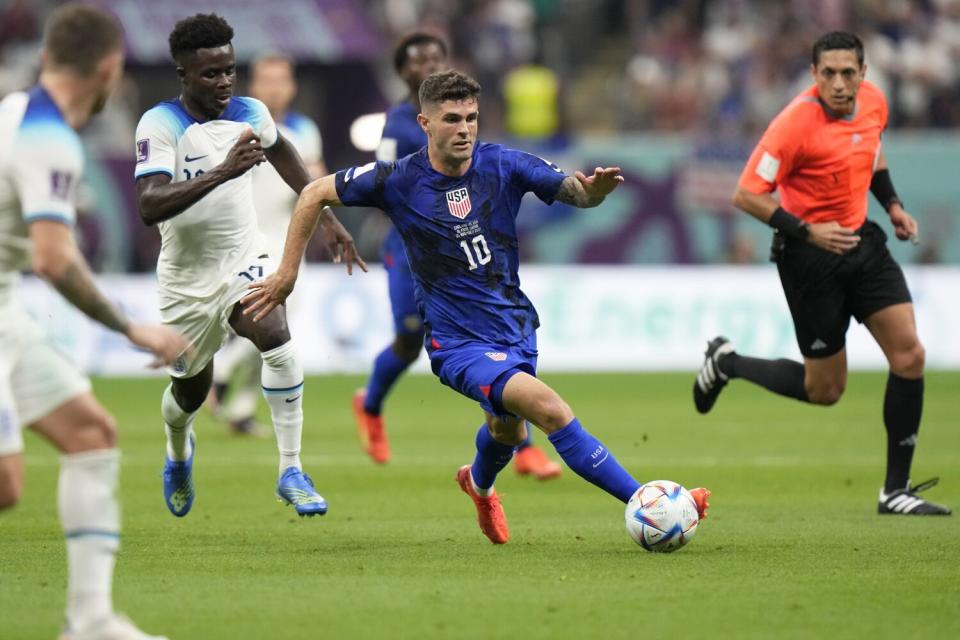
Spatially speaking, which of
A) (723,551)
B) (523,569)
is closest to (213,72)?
(523,569)

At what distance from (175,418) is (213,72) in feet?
6.41

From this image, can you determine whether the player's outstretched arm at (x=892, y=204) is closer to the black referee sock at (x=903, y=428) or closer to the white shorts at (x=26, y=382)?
the black referee sock at (x=903, y=428)

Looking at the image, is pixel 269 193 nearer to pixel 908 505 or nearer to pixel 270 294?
pixel 270 294

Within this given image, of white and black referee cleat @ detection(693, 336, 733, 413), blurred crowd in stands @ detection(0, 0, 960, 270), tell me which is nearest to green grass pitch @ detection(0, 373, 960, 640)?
white and black referee cleat @ detection(693, 336, 733, 413)

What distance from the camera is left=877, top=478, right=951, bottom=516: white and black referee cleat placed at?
8773 millimetres

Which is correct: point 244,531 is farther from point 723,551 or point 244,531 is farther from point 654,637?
point 654,637

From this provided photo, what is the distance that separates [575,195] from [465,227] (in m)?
0.57

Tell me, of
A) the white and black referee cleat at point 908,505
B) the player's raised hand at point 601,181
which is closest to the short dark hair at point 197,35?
the player's raised hand at point 601,181

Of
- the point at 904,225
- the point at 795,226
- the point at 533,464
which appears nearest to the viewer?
the point at 795,226

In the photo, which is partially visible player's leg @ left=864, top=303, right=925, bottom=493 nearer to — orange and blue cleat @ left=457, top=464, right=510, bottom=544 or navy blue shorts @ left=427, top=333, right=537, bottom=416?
navy blue shorts @ left=427, top=333, right=537, bottom=416

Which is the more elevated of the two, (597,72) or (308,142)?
(308,142)

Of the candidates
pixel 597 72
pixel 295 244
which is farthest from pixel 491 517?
pixel 597 72

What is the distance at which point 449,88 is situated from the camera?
293 inches

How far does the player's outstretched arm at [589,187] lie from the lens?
708 cm
